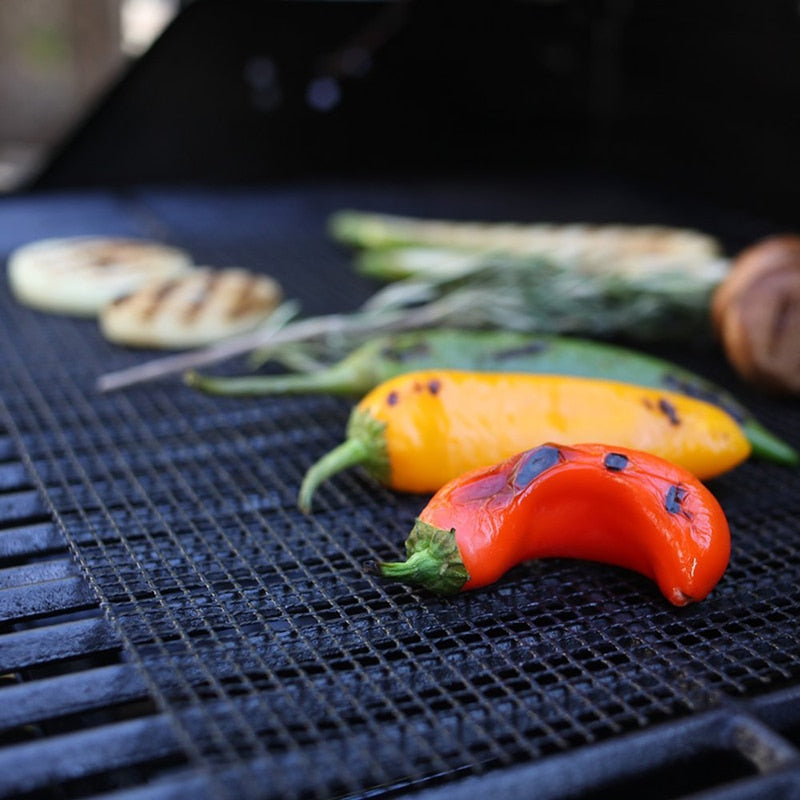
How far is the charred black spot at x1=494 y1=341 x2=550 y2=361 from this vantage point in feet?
7.11

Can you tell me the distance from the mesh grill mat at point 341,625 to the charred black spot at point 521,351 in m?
0.36

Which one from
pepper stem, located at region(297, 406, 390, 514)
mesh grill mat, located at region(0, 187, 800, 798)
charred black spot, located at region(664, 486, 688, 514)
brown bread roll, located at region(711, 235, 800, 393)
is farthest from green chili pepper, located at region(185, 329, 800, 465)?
charred black spot, located at region(664, 486, 688, 514)

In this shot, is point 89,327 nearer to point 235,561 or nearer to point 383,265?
point 383,265

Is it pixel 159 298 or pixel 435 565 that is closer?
pixel 435 565

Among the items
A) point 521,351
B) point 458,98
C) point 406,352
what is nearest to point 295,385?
point 406,352

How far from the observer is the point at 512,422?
1.81 metres

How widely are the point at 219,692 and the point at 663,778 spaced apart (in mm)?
757

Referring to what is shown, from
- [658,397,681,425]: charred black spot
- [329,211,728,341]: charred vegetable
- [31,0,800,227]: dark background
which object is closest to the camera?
[658,397,681,425]: charred black spot

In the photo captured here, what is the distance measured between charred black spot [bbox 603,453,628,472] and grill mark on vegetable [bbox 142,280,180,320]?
1413 mm

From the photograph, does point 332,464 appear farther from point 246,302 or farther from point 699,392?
point 246,302

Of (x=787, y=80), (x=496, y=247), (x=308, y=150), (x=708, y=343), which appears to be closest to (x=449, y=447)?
(x=708, y=343)

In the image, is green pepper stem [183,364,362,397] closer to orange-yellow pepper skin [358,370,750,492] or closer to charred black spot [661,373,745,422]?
orange-yellow pepper skin [358,370,750,492]

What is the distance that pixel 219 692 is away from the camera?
1287 millimetres

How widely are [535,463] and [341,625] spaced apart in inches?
13.9
